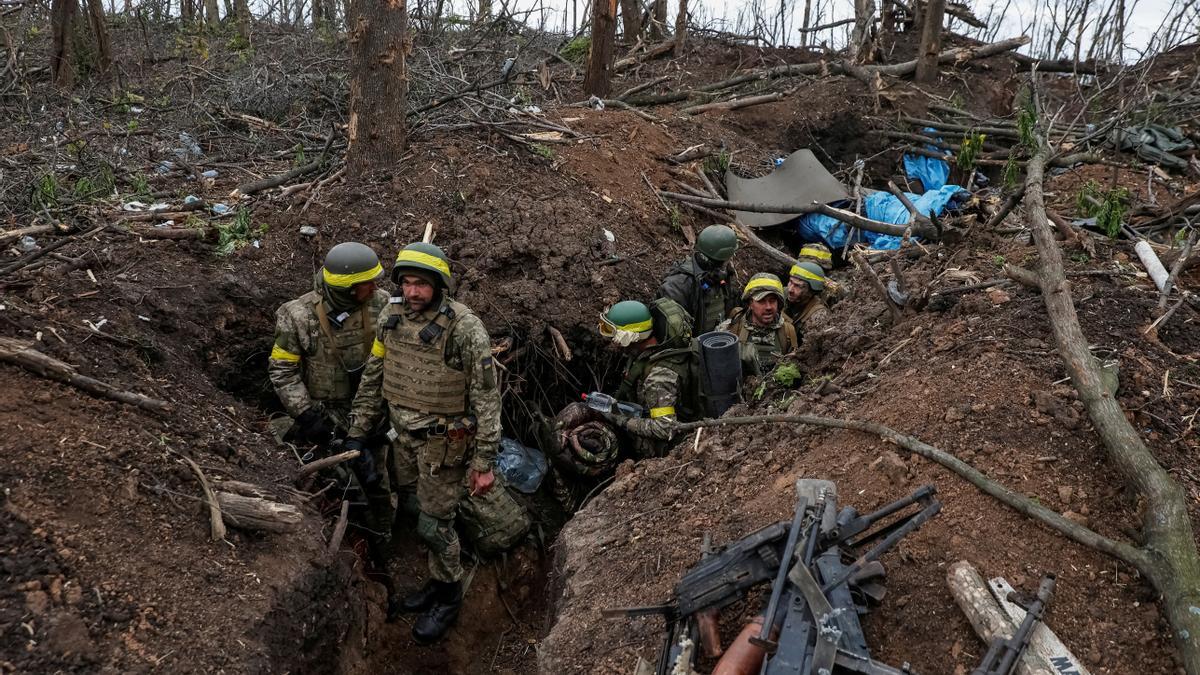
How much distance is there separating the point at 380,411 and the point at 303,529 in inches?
41.7

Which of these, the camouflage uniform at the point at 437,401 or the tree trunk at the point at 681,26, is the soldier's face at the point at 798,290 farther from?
the tree trunk at the point at 681,26

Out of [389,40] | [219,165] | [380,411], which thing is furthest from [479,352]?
[219,165]

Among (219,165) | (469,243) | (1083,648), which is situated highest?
(219,165)

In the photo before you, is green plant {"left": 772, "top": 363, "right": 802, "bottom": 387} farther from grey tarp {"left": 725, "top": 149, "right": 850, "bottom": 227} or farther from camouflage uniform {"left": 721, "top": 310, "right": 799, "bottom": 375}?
grey tarp {"left": 725, "top": 149, "right": 850, "bottom": 227}

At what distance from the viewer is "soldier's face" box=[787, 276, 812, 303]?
20.8ft

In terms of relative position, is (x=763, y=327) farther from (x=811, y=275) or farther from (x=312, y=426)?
(x=312, y=426)

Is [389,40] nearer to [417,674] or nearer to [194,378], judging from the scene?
[194,378]

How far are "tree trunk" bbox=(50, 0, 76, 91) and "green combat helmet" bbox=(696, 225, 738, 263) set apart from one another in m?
8.24

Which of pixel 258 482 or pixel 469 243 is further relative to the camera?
pixel 469 243

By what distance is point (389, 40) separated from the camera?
20.8 feet

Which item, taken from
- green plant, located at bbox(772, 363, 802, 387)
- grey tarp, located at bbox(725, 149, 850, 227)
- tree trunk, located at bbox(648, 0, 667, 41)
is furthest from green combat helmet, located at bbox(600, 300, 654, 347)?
tree trunk, located at bbox(648, 0, 667, 41)

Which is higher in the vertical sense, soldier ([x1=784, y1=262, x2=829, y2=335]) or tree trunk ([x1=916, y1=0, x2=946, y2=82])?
tree trunk ([x1=916, y1=0, x2=946, y2=82])

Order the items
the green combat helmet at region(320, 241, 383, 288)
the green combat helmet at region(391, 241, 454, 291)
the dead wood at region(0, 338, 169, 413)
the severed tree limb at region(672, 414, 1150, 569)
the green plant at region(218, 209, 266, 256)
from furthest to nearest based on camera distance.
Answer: the green plant at region(218, 209, 266, 256) → the green combat helmet at region(320, 241, 383, 288) → the green combat helmet at region(391, 241, 454, 291) → the dead wood at region(0, 338, 169, 413) → the severed tree limb at region(672, 414, 1150, 569)

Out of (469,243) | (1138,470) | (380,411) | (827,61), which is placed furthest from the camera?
(827,61)
